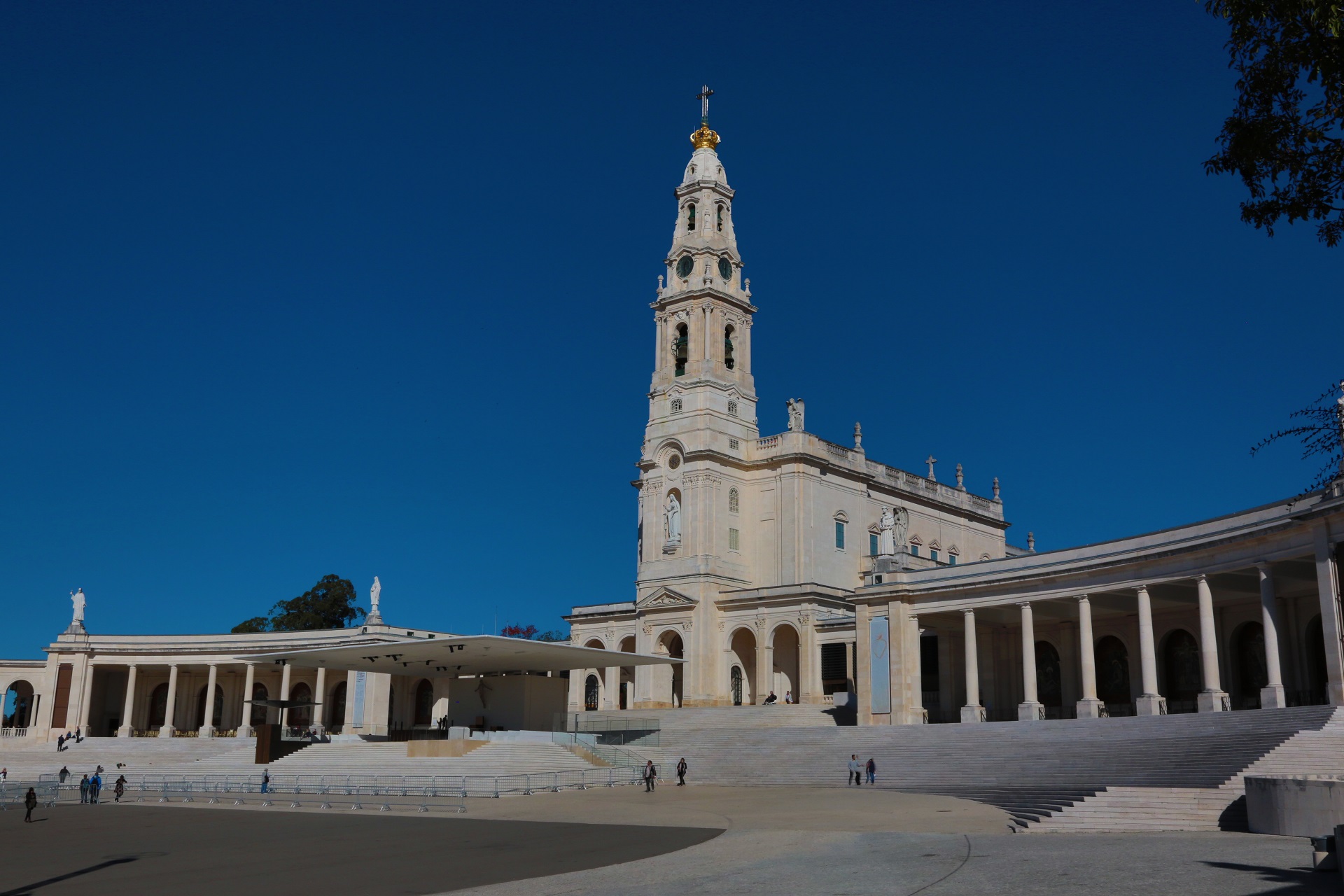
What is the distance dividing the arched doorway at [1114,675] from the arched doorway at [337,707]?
155 ft

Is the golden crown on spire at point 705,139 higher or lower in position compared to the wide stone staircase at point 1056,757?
higher

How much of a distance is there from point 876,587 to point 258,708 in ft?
159

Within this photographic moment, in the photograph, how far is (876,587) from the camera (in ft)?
161

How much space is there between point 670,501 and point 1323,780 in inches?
1840

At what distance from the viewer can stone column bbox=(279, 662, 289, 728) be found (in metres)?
69.8

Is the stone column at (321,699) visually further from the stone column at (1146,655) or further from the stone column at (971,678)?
the stone column at (1146,655)

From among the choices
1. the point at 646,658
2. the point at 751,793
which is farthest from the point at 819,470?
the point at 751,793

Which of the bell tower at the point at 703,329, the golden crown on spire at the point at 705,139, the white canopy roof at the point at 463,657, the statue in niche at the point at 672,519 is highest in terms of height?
the golden crown on spire at the point at 705,139

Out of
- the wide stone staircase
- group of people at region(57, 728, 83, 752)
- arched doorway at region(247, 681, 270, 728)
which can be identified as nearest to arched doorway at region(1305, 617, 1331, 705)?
the wide stone staircase

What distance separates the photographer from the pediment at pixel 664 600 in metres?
63.5

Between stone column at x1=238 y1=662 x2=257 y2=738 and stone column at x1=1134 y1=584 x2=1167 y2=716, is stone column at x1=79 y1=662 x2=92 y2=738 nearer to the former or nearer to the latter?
stone column at x1=238 y1=662 x2=257 y2=738

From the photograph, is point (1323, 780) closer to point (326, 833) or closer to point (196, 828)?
point (326, 833)

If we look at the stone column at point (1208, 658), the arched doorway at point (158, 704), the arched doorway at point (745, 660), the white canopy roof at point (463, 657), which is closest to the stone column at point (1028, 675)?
the stone column at point (1208, 658)

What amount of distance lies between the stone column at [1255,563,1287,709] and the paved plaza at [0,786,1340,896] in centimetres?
1043
